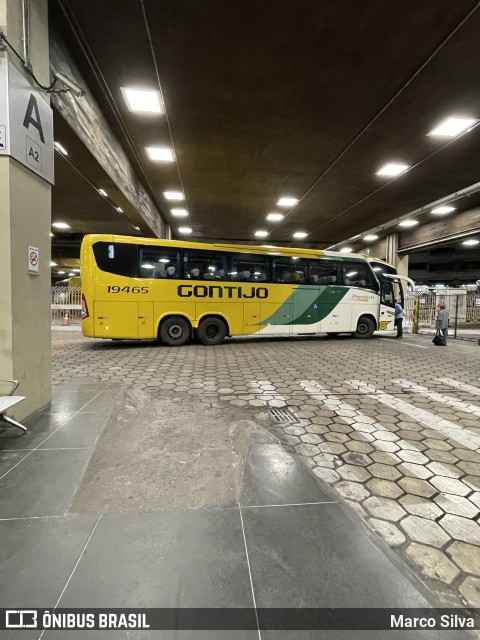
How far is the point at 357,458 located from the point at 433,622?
1444mm

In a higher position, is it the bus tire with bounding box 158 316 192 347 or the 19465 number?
the 19465 number

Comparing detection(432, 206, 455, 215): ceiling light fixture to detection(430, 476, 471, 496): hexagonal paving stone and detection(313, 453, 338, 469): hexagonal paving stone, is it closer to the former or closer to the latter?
detection(430, 476, 471, 496): hexagonal paving stone

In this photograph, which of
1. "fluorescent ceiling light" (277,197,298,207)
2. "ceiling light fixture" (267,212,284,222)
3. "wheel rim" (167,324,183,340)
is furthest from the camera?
"ceiling light fixture" (267,212,284,222)

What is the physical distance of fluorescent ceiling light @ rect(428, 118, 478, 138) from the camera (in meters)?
6.26

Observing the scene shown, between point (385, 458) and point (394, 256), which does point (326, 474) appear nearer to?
point (385, 458)

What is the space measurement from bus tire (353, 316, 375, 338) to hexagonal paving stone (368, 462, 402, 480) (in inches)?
375

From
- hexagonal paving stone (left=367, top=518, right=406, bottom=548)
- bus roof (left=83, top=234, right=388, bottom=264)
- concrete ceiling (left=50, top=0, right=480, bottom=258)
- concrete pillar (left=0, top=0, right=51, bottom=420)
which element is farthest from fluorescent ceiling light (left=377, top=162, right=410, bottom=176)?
hexagonal paving stone (left=367, top=518, right=406, bottom=548)

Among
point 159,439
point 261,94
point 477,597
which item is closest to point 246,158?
point 261,94

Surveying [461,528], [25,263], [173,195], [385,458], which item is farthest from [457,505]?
[173,195]

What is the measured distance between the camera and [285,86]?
17.3 feet

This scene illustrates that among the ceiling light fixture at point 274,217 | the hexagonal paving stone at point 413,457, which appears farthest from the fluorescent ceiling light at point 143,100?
the ceiling light fixture at point 274,217

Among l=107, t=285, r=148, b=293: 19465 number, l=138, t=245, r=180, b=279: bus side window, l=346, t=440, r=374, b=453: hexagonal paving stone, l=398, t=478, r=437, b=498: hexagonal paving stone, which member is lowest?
l=398, t=478, r=437, b=498: hexagonal paving stone

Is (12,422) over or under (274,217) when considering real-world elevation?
under

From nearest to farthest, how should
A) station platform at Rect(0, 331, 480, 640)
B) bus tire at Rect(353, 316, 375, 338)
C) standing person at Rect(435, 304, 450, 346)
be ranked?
station platform at Rect(0, 331, 480, 640)
standing person at Rect(435, 304, 450, 346)
bus tire at Rect(353, 316, 375, 338)
